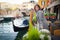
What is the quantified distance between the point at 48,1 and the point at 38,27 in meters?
0.48

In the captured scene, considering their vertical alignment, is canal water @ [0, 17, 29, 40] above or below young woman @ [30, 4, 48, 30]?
below

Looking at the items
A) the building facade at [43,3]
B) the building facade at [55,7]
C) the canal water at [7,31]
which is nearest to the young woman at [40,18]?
the building facade at [43,3]

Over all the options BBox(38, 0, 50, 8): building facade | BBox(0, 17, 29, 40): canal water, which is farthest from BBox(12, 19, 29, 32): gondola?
BBox(38, 0, 50, 8): building facade

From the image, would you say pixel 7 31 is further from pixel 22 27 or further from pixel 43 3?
pixel 43 3

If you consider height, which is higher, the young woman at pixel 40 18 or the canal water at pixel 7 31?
the young woman at pixel 40 18

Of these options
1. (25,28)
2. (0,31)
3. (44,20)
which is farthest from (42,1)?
(0,31)

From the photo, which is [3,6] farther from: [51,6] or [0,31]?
[51,6]

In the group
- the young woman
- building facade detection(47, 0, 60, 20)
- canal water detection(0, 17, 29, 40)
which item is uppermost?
building facade detection(47, 0, 60, 20)

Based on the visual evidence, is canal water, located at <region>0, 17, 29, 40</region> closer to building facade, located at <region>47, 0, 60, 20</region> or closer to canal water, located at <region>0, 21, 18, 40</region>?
canal water, located at <region>0, 21, 18, 40</region>

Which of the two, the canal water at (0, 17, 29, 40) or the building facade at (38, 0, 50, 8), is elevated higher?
the building facade at (38, 0, 50, 8)

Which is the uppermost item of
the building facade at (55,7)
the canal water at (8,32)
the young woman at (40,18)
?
the building facade at (55,7)

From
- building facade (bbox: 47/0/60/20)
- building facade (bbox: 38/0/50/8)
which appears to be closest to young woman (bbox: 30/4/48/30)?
building facade (bbox: 38/0/50/8)

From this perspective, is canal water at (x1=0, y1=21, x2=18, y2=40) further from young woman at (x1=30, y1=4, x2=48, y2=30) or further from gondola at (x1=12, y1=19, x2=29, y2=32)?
young woman at (x1=30, y1=4, x2=48, y2=30)

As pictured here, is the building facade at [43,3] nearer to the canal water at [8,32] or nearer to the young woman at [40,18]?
the young woman at [40,18]
